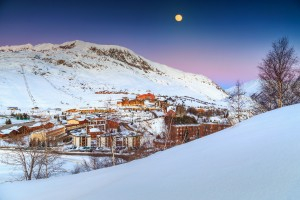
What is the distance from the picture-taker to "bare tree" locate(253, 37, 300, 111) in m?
11.2

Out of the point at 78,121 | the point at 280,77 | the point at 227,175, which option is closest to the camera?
the point at 227,175

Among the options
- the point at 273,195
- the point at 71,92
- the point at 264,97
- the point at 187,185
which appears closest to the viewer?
the point at 273,195

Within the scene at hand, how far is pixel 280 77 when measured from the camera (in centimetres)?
1138

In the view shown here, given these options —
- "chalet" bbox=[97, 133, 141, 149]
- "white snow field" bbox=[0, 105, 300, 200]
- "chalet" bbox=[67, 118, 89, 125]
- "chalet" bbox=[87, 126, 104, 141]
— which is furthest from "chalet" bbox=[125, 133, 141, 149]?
"white snow field" bbox=[0, 105, 300, 200]

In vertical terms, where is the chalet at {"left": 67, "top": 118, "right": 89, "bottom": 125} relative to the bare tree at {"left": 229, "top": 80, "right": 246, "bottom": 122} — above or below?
below

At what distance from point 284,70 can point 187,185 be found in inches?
403

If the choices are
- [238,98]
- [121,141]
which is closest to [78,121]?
[121,141]

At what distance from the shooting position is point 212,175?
8.36 ft

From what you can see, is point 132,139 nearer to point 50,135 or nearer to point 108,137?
point 108,137

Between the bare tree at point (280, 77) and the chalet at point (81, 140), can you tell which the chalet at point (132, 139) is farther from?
the bare tree at point (280, 77)

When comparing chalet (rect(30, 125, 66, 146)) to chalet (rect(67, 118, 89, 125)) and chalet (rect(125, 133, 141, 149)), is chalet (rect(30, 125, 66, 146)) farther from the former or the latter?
chalet (rect(125, 133, 141, 149))

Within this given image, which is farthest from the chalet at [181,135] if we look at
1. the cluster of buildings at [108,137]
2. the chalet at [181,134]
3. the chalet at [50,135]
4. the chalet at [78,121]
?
the chalet at [78,121]

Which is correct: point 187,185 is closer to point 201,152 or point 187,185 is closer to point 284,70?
point 201,152

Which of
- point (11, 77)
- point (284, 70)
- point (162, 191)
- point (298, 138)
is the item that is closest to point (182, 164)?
point (162, 191)
